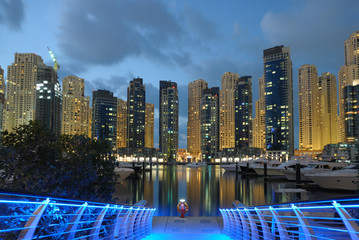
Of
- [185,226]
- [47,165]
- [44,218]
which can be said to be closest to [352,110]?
[185,226]

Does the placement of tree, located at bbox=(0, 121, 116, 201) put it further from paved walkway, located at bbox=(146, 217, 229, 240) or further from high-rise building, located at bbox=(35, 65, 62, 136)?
high-rise building, located at bbox=(35, 65, 62, 136)

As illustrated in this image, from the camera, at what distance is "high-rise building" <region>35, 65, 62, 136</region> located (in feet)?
537

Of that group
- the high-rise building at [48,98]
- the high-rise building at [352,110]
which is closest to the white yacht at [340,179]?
the high-rise building at [48,98]

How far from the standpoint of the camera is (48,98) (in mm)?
174125

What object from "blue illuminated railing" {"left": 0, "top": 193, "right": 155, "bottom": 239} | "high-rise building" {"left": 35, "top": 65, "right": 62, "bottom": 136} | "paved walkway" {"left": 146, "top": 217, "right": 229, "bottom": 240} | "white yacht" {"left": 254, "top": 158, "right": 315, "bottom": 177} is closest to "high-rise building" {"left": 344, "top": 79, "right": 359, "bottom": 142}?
"white yacht" {"left": 254, "top": 158, "right": 315, "bottom": 177}

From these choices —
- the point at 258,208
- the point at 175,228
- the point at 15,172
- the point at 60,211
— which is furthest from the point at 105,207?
the point at 175,228

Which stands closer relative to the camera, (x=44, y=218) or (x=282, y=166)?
(x=44, y=218)

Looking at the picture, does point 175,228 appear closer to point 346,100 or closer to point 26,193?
point 26,193

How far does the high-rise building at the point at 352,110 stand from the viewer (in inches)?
6727

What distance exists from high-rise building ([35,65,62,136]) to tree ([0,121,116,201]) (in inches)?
6338

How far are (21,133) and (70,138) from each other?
11.9 feet

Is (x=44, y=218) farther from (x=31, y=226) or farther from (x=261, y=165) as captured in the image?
(x=261, y=165)

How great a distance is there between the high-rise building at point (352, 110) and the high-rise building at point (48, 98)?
543 ft

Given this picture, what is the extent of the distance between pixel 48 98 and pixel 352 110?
177185 millimetres
